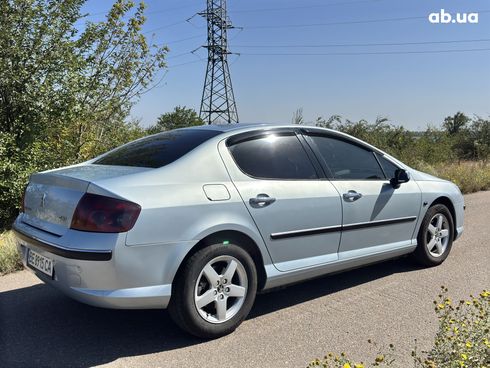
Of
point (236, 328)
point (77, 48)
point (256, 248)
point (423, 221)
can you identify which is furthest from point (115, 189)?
point (77, 48)

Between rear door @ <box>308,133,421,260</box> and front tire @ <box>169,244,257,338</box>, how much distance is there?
1.10m

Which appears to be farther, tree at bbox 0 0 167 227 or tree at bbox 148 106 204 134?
tree at bbox 148 106 204 134

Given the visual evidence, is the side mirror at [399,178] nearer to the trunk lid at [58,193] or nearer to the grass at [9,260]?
the trunk lid at [58,193]

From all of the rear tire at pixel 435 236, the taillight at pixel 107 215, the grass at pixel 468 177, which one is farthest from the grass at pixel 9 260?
the grass at pixel 468 177

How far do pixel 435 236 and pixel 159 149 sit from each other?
10.7ft

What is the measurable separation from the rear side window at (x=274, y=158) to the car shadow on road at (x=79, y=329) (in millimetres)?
1168

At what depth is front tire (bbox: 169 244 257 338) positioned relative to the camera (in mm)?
3342

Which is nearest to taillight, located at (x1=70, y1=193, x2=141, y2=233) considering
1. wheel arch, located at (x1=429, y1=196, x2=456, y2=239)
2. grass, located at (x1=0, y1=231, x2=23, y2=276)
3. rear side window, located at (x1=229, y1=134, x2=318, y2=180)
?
rear side window, located at (x1=229, y1=134, x2=318, y2=180)

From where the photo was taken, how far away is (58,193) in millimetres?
3428

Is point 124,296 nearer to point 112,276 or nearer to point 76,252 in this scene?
point 112,276

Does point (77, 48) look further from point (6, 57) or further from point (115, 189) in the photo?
point (115, 189)

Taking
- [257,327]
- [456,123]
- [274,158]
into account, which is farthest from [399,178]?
[456,123]

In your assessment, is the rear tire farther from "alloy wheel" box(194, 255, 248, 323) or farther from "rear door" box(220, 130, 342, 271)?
"alloy wheel" box(194, 255, 248, 323)

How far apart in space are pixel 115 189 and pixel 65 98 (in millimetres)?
4815
